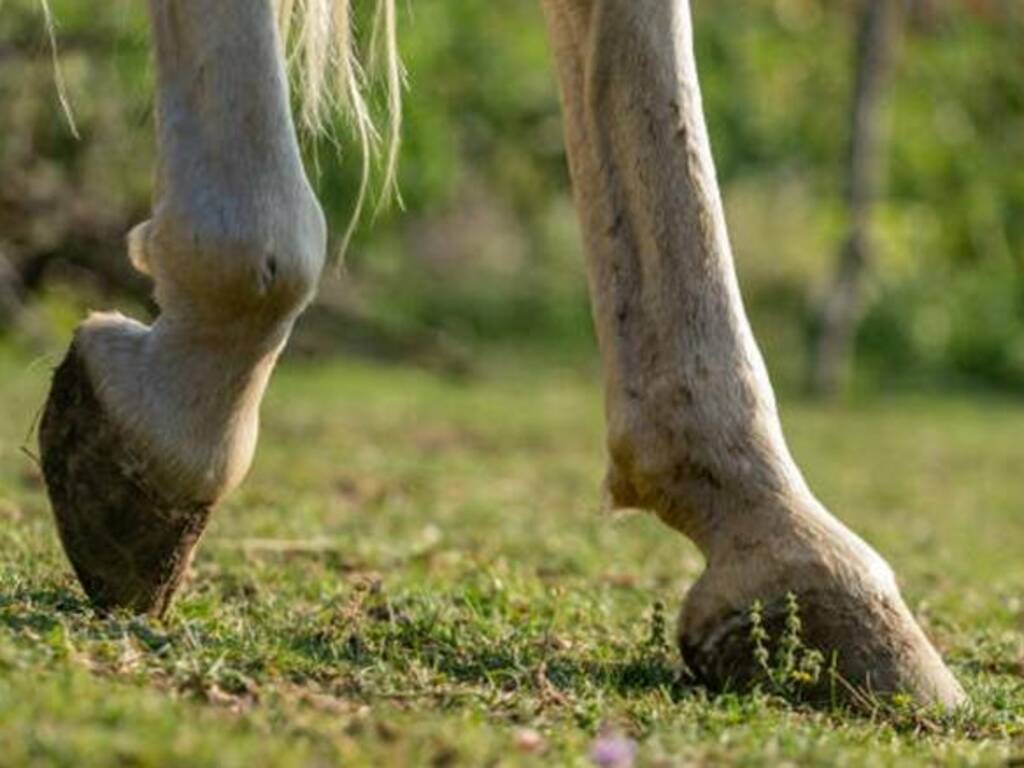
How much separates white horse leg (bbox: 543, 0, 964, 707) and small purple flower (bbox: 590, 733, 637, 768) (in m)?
0.55

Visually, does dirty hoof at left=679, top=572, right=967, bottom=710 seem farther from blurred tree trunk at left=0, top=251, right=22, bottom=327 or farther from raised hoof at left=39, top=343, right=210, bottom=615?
blurred tree trunk at left=0, top=251, right=22, bottom=327

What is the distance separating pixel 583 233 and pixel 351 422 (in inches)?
246

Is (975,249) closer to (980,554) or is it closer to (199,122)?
(980,554)

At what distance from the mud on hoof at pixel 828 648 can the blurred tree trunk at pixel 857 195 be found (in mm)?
11168

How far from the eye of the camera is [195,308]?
2.98 meters

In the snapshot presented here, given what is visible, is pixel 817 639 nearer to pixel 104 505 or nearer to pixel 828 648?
pixel 828 648

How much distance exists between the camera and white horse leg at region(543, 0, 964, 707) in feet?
10.3

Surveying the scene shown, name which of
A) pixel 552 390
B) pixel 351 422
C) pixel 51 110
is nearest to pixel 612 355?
pixel 351 422

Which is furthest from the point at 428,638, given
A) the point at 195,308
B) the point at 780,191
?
the point at 780,191

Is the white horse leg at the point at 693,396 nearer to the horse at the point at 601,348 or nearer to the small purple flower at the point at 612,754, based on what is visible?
the horse at the point at 601,348

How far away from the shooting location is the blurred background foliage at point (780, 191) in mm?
14648

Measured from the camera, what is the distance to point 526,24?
15406 millimetres

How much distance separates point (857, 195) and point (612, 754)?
1229 cm

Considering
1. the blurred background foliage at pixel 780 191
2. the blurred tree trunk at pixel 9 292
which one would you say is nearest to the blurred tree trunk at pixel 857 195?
the blurred background foliage at pixel 780 191
